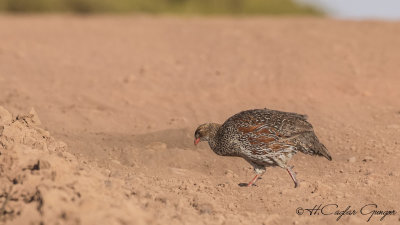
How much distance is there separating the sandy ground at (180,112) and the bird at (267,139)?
316 millimetres

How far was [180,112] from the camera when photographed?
31.9 feet

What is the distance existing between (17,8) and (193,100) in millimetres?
13409

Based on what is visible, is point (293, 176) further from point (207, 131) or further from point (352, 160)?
point (207, 131)

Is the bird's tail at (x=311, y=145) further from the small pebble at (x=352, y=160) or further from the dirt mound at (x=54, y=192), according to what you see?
the dirt mound at (x=54, y=192)

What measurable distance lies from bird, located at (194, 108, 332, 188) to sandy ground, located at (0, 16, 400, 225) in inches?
12.4

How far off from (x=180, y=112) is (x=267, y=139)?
312cm

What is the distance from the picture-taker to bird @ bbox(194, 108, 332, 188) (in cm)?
682

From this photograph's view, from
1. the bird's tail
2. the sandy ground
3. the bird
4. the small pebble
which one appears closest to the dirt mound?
the sandy ground

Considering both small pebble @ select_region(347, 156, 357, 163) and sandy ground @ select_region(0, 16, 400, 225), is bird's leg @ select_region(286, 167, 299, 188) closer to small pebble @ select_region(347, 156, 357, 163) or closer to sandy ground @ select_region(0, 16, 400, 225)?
sandy ground @ select_region(0, 16, 400, 225)

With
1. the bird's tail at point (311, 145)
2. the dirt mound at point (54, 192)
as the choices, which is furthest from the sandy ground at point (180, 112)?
the bird's tail at point (311, 145)

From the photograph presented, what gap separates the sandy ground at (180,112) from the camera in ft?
18.3

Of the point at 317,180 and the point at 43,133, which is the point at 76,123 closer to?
the point at 43,133

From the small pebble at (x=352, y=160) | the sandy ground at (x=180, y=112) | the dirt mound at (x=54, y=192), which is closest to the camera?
the dirt mound at (x=54, y=192)

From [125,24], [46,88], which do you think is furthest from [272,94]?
[125,24]
